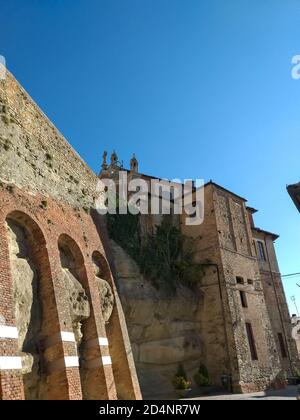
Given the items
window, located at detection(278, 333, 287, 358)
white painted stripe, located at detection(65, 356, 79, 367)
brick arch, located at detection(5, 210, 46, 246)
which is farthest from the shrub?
window, located at detection(278, 333, 287, 358)

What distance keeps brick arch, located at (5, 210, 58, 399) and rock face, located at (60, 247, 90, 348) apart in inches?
49.0

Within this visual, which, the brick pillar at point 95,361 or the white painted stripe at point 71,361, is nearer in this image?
the white painted stripe at point 71,361

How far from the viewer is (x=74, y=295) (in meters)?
13.8

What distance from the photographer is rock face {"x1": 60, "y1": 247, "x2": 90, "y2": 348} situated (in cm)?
1344

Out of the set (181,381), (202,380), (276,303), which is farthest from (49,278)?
(276,303)

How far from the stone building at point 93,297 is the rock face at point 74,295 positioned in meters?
0.05

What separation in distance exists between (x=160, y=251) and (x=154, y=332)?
5243 millimetres

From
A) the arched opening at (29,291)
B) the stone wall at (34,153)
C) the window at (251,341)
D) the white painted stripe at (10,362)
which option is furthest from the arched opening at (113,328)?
the window at (251,341)

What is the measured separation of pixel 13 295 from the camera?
10.8 m

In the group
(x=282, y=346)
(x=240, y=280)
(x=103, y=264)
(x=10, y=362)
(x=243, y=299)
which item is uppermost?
(x=240, y=280)

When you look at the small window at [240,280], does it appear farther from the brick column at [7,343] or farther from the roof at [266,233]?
the brick column at [7,343]

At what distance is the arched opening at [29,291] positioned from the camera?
35.6 feet

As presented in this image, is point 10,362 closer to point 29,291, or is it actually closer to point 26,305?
point 26,305
